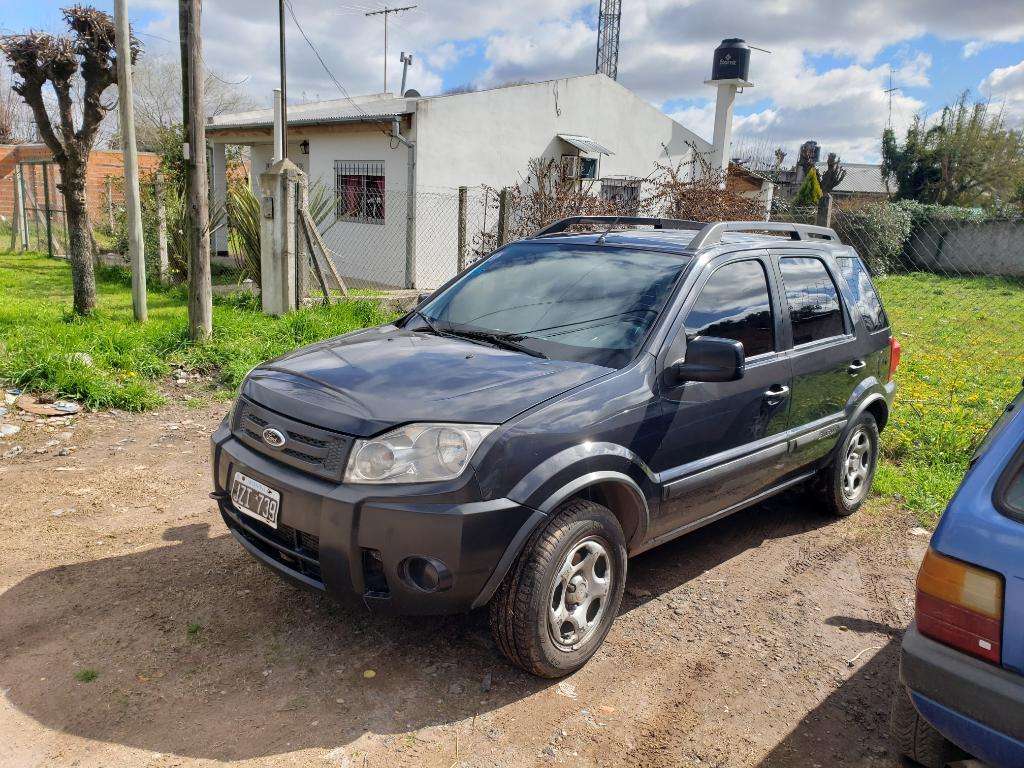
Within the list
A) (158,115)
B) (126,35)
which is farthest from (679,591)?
(158,115)

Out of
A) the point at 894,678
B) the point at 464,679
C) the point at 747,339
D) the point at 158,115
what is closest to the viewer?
the point at 464,679

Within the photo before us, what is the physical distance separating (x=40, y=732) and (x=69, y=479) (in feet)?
8.64

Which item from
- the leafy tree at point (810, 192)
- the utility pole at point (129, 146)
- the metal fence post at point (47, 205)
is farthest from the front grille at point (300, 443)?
the leafy tree at point (810, 192)

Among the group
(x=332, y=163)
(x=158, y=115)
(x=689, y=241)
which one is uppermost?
(x=158, y=115)

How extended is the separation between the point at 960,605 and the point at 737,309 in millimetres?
2022

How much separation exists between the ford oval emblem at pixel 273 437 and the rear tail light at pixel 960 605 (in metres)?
2.31

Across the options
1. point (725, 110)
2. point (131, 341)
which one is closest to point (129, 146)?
point (131, 341)

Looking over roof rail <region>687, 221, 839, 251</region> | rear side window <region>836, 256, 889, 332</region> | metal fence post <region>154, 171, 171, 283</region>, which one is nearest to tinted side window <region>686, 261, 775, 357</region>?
roof rail <region>687, 221, 839, 251</region>

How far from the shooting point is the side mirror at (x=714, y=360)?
10.6 feet

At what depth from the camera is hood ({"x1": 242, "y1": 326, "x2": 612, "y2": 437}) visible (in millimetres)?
2885

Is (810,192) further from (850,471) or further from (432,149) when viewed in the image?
(850,471)

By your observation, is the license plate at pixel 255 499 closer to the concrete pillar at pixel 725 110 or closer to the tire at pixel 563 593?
the tire at pixel 563 593

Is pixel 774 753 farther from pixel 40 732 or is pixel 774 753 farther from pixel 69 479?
pixel 69 479

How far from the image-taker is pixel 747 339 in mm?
3926
